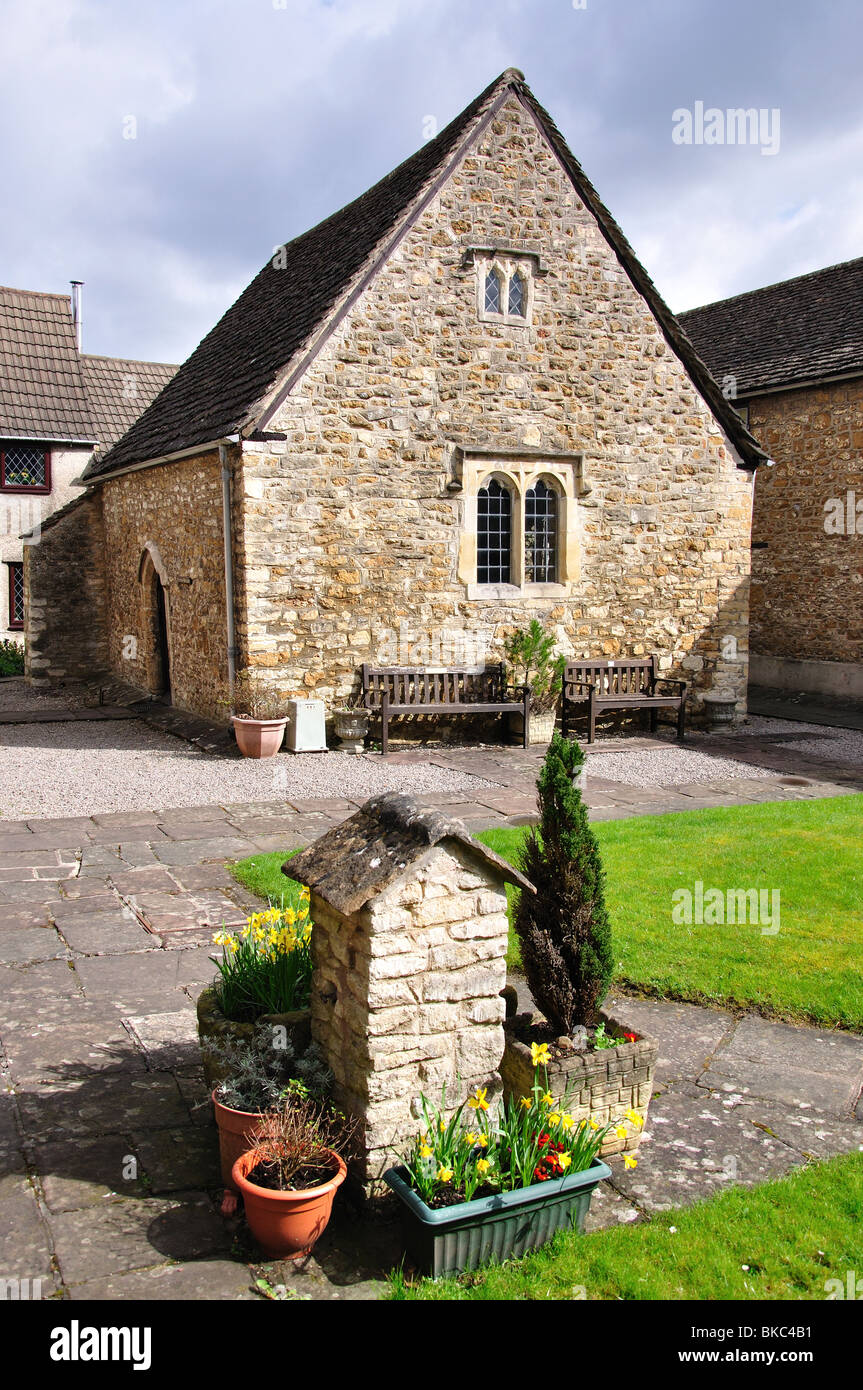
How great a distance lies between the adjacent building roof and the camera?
4043 mm

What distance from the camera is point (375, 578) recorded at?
45.9 ft

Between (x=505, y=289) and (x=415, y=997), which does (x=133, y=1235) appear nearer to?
(x=415, y=997)

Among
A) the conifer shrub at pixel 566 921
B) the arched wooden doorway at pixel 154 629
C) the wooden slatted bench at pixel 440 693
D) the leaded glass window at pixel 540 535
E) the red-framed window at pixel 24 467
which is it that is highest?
the red-framed window at pixel 24 467

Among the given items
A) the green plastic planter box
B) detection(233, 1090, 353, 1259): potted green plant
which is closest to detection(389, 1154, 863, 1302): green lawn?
the green plastic planter box

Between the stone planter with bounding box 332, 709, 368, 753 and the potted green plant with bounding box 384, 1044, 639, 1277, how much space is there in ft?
31.0

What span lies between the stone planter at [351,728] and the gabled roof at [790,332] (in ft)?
38.6

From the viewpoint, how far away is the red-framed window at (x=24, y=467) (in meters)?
24.6

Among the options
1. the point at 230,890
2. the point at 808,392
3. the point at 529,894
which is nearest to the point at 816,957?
the point at 529,894

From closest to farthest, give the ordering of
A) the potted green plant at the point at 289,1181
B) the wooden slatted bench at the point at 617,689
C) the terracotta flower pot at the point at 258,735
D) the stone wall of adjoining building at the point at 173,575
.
A: the potted green plant at the point at 289,1181 < the terracotta flower pot at the point at 258,735 < the stone wall of adjoining building at the point at 173,575 < the wooden slatted bench at the point at 617,689

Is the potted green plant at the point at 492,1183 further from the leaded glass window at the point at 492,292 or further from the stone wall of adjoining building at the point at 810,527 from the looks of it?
the stone wall of adjoining building at the point at 810,527

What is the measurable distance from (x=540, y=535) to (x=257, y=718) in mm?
5070

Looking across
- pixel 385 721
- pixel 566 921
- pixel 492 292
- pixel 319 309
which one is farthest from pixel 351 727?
pixel 566 921

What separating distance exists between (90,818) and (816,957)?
686 centimetres

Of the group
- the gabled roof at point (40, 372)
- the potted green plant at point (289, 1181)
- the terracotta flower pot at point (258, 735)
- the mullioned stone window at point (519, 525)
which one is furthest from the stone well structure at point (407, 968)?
the gabled roof at point (40, 372)
